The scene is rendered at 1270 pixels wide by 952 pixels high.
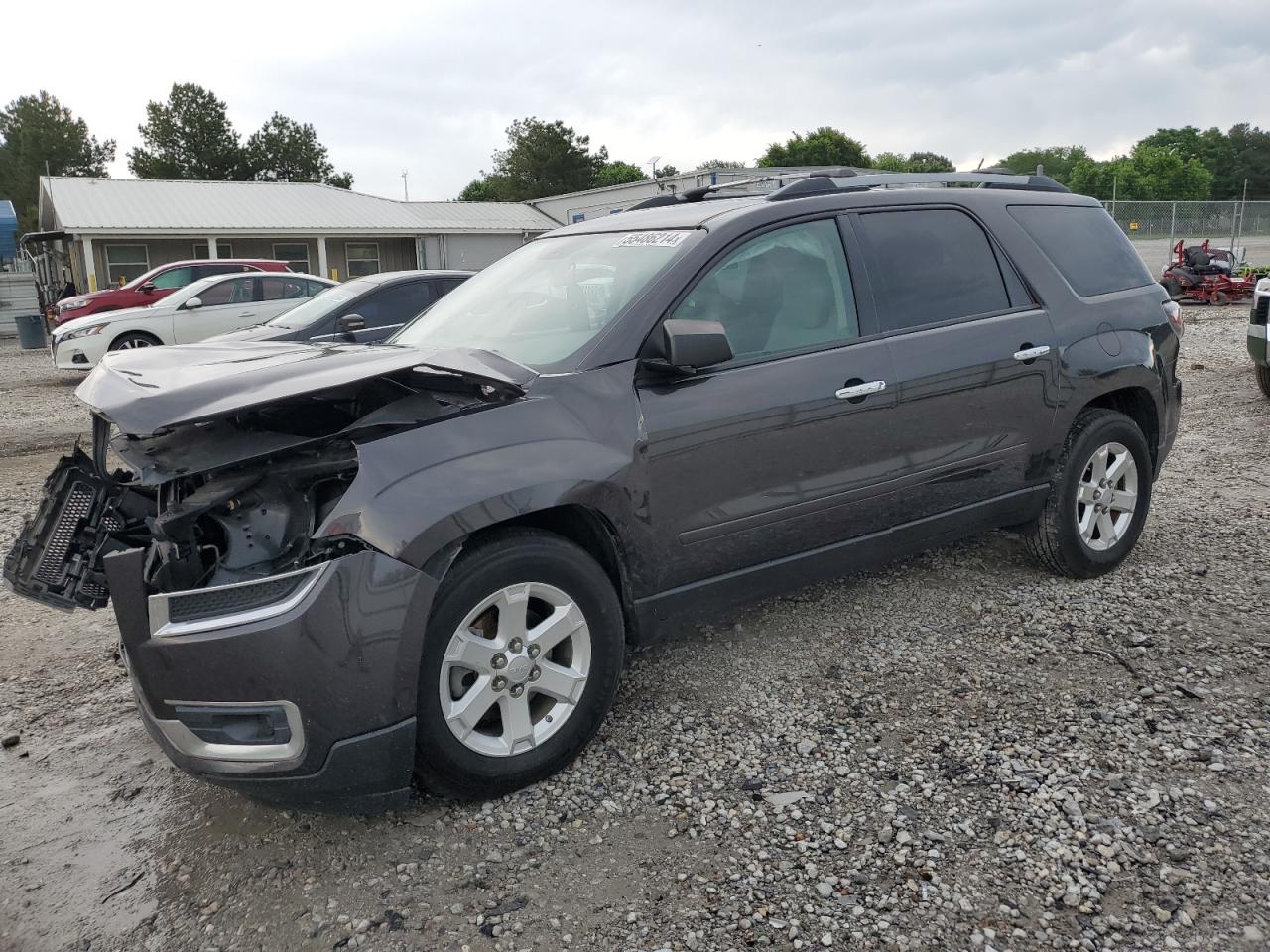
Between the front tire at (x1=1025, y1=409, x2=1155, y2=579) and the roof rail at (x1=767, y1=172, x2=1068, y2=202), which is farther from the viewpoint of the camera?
the front tire at (x1=1025, y1=409, x2=1155, y2=579)

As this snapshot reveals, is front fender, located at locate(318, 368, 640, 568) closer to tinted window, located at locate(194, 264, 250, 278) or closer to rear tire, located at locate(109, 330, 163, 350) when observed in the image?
rear tire, located at locate(109, 330, 163, 350)

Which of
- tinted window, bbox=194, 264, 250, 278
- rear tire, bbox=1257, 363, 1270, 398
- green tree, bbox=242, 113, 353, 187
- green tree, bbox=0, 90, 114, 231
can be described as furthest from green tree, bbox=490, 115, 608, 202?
rear tire, bbox=1257, 363, 1270, 398

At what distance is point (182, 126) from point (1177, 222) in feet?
181

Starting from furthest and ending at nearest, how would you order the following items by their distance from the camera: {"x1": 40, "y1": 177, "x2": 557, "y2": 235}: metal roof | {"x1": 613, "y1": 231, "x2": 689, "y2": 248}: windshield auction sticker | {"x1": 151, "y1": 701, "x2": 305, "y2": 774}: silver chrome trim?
{"x1": 40, "y1": 177, "x2": 557, "y2": 235}: metal roof < {"x1": 613, "y1": 231, "x2": 689, "y2": 248}: windshield auction sticker < {"x1": 151, "y1": 701, "x2": 305, "y2": 774}: silver chrome trim

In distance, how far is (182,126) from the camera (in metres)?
58.2

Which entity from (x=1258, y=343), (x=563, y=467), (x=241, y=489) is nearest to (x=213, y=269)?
(x=1258, y=343)

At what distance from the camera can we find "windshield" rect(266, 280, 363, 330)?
930cm

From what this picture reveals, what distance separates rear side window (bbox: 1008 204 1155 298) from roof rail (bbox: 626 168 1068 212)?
19cm

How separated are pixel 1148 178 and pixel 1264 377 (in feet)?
215

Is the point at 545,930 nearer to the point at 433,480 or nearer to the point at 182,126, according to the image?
the point at 433,480

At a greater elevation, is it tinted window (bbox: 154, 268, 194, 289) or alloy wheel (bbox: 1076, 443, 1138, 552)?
tinted window (bbox: 154, 268, 194, 289)

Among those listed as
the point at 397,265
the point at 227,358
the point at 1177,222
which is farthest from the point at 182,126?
the point at 227,358

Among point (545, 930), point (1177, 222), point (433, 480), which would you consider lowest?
point (545, 930)

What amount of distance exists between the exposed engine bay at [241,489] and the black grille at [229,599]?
0.10 m
